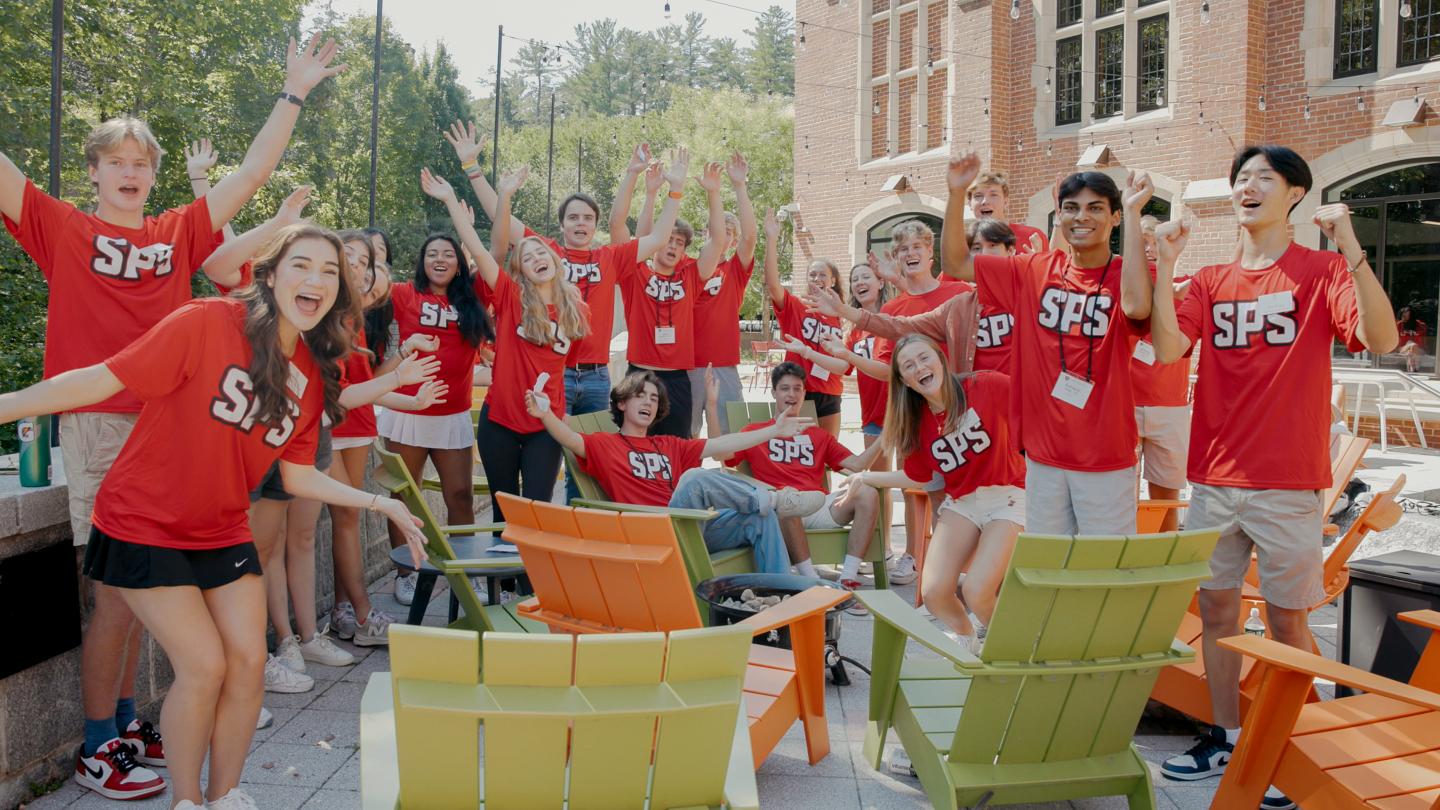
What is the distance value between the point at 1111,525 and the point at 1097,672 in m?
1.03

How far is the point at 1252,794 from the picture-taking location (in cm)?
279

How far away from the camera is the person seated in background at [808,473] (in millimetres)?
5219

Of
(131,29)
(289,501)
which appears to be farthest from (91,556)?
(131,29)

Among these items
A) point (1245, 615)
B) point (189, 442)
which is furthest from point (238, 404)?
point (1245, 615)

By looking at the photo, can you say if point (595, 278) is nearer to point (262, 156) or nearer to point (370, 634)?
point (370, 634)

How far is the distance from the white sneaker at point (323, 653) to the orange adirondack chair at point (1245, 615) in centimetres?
318

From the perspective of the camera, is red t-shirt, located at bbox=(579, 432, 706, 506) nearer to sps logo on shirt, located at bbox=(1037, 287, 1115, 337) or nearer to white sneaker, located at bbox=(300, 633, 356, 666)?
white sneaker, located at bbox=(300, 633, 356, 666)

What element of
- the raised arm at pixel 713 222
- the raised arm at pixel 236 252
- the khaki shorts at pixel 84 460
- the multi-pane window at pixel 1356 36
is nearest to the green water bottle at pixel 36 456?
the khaki shorts at pixel 84 460

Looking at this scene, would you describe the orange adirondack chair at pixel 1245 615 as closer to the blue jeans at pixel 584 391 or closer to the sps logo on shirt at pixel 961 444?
the sps logo on shirt at pixel 961 444

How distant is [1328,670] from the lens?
2.56 m

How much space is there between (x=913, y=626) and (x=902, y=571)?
3196 millimetres

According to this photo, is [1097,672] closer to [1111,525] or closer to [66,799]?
[1111,525]

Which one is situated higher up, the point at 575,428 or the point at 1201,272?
the point at 1201,272

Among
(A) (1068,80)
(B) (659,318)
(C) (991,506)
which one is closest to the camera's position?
(C) (991,506)
